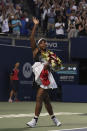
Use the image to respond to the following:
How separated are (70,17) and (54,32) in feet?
3.60

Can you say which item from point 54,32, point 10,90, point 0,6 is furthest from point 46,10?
point 10,90

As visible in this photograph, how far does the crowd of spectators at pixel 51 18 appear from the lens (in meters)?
21.4

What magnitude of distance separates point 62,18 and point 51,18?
741mm

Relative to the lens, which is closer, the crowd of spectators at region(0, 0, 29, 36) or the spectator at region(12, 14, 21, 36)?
the crowd of spectators at region(0, 0, 29, 36)

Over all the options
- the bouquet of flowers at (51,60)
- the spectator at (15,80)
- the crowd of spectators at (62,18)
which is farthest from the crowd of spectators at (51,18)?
the bouquet of flowers at (51,60)

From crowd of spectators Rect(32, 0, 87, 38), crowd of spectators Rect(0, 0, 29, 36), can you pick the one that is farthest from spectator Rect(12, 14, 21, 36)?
crowd of spectators Rect(32, 0, 87, 38)

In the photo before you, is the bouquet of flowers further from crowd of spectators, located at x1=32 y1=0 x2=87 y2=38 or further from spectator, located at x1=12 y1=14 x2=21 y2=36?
crowd of spectators, located at x1=32 y1=0 x2=87 y2=38

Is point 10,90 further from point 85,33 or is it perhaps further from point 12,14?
point 85,33

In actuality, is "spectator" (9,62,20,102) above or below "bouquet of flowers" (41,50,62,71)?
below

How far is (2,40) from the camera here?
21.0 meters

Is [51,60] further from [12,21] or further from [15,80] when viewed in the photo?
[12,21]

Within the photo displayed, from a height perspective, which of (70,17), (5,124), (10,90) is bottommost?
(10,90)

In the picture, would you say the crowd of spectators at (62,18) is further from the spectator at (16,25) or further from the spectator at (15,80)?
the spectator at (15,80)

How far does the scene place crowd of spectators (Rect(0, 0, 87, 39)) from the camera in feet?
70.1
